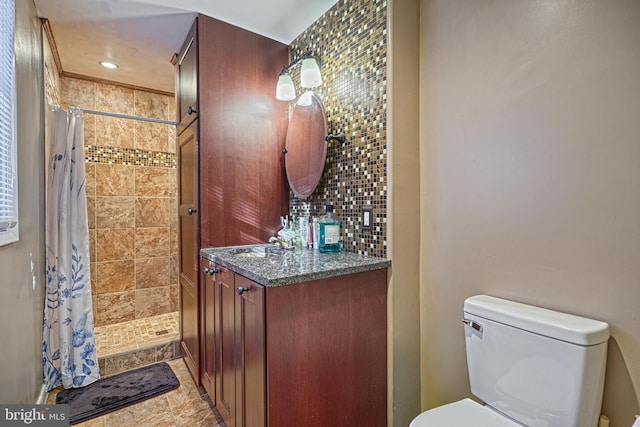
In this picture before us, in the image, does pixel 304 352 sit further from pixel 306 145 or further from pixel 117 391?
pixel 117 391

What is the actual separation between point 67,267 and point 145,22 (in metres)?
1.70

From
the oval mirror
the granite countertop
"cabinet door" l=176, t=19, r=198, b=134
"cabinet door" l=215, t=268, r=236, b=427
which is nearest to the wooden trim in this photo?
"cabinet door" l=176, t=19, r=198, b=134

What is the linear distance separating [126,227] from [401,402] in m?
2.82

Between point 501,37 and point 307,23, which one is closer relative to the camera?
point 501,37

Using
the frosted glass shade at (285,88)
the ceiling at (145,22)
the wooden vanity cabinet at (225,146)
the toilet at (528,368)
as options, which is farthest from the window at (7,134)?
the toilet at (528,368)

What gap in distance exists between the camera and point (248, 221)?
6.63 ft

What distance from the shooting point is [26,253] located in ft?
4.95

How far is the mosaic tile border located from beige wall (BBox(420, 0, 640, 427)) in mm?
2665

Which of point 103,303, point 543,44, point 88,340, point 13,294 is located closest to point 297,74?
point 543,44

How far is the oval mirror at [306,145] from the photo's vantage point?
1787 millimetres

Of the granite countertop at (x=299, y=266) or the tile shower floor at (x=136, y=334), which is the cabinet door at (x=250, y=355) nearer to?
the granite countertop at (x=299, y=266)

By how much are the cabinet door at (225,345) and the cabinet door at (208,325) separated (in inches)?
2.3

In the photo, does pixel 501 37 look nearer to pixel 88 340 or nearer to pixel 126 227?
pixel 88 340

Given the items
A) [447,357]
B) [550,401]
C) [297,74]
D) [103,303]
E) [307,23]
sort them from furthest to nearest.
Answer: [103,303]
[297,74]
[307,23]
[447,357]
[550,401]
